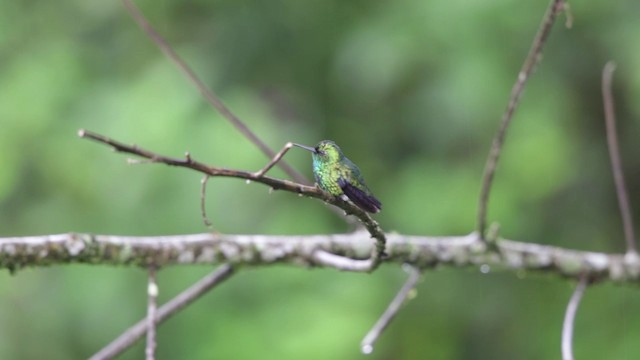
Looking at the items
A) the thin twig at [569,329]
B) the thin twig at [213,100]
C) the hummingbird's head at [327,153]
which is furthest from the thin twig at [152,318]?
the thin twig at [569,329]

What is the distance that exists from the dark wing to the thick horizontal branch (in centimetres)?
92

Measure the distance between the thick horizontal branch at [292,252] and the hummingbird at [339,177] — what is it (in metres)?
0.88

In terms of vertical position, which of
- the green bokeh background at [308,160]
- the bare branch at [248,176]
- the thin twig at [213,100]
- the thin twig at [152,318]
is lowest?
the bare branch at [248,176]

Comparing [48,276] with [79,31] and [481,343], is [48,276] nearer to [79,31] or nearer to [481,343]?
[79,31]

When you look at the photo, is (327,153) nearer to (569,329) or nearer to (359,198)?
(359,198)

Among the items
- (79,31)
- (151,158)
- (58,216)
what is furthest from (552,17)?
(79,31)

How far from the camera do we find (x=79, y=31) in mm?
5102

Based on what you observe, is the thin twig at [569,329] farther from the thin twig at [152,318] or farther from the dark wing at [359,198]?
the dark wing at [359,198]

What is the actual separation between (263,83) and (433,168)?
99 centimetres

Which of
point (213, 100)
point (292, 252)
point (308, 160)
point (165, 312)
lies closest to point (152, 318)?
point (165, 312)

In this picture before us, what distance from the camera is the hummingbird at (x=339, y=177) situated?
1112mm

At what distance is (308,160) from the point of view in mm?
4141

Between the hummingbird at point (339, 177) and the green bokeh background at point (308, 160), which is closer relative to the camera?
the hummingbird at point (339, 177)

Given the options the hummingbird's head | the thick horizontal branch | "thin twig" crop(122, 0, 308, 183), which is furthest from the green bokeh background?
the hummingbird's head
